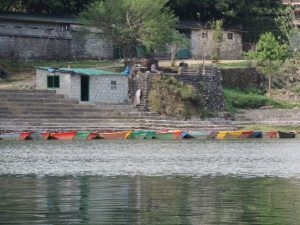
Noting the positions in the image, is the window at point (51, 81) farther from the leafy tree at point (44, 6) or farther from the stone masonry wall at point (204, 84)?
the leafy tree at point (44, 6)

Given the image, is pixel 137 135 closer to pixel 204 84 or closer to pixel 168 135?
pixel 168 135

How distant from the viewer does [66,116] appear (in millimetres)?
58531

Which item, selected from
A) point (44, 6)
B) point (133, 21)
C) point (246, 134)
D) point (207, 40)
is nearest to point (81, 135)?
point (246, 134)

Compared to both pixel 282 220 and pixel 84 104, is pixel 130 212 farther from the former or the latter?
pixel 84 104

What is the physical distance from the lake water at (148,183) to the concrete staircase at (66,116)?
449 cm

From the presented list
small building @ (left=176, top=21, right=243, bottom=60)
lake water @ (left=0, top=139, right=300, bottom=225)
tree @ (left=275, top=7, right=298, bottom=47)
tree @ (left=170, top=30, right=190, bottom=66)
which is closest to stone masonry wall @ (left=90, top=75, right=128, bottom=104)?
tree @ (left=170, top=30, right=190, bottom=66)

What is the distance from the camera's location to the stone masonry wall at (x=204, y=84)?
64625 mm

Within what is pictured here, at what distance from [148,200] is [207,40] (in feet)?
169

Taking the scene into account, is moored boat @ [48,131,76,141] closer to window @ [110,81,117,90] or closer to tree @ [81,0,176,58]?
window @ [110,81,117,90]

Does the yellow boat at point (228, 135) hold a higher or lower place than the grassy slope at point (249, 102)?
lower

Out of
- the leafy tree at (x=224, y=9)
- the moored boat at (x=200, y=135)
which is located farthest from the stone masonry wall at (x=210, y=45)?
the moored boat at (x=200, y=135)

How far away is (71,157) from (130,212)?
60.3ft

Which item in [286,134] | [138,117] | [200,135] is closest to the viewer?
[200,135]

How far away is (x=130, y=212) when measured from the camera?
86.2ft
